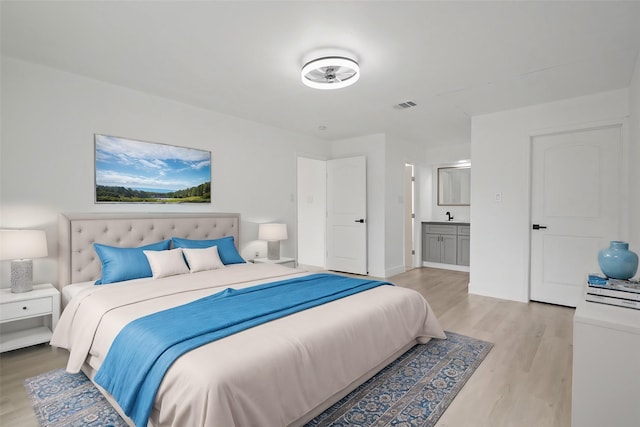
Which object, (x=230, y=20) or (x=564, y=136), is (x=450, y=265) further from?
(x=230, y=20)

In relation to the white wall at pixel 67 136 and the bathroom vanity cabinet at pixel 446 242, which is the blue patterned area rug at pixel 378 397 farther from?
the bathroom vanity cabinet at pixel 446 242

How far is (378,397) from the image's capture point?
2045mm

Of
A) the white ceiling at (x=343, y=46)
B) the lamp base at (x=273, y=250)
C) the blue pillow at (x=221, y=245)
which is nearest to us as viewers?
the white ceiling at (x=343, y=46)

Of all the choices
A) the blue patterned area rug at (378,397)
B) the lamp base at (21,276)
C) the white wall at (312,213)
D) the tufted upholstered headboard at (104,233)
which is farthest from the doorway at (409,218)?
the lamp base at (21,276)

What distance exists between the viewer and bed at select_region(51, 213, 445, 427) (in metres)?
1.41

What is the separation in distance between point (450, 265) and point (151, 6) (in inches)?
235

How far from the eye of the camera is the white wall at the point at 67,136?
273 centimetres

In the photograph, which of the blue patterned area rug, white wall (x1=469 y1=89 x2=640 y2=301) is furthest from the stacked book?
white wall (x1=469 y1=89 x2=640 y2=301)

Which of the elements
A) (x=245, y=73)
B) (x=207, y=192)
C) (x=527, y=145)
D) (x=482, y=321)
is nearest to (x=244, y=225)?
(x=207, y=192)

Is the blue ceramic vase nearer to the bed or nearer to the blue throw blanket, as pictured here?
the bed

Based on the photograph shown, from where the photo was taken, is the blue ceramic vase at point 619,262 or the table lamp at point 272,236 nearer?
the blue ceramic vase at point 619,262

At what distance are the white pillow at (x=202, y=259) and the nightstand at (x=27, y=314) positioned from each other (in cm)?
106

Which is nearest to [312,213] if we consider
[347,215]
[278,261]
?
[347,215]

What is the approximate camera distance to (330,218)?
5980mm
